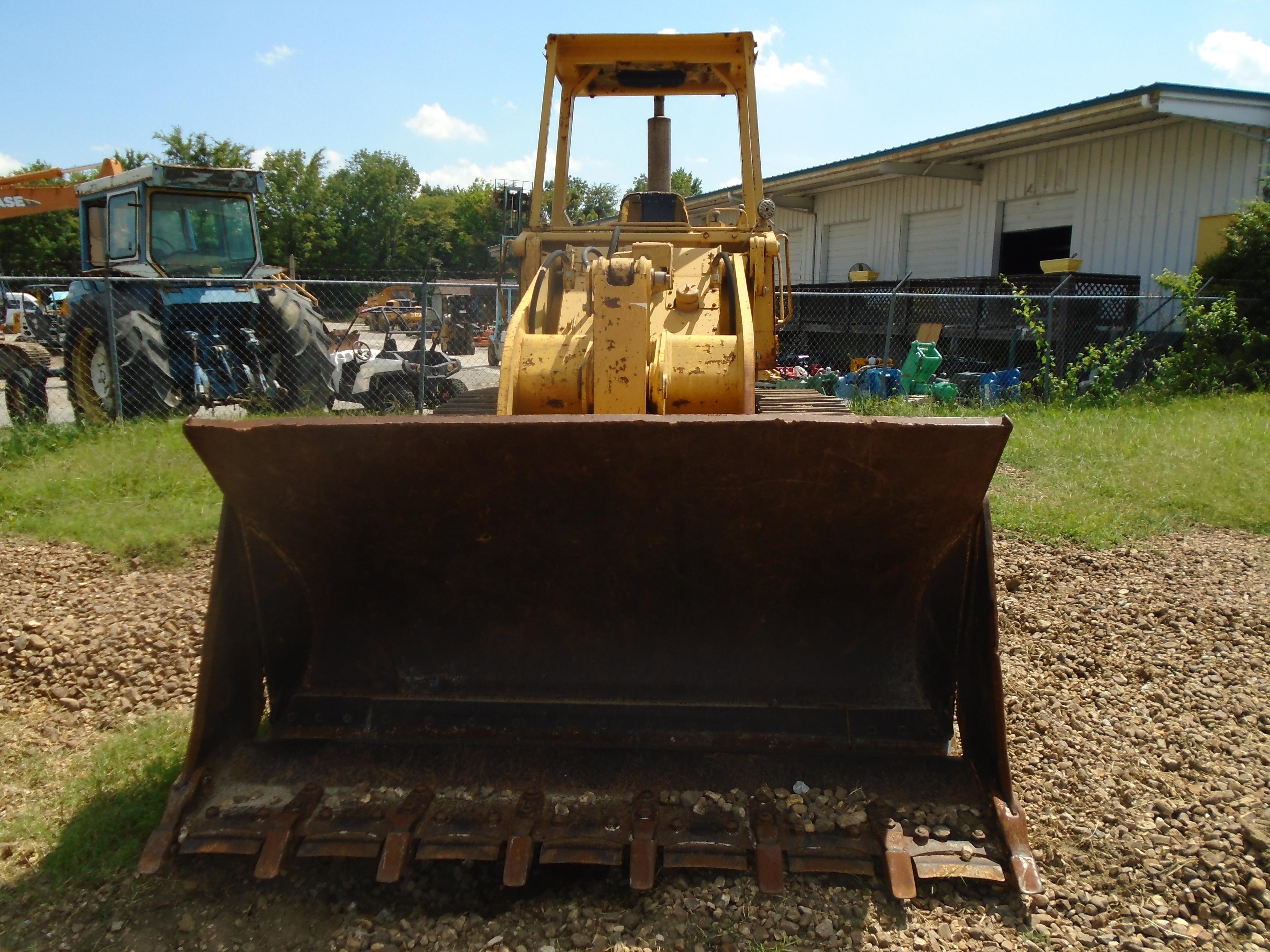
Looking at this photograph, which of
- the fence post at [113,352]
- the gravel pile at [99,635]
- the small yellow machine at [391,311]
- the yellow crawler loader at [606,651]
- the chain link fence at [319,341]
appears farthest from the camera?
the small yellow machine at [391,311]

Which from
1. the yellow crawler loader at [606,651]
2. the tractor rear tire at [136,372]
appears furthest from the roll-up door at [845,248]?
the yellow crawler loader at [606,651]

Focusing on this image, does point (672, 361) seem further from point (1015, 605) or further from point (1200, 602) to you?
point (1200, 602)

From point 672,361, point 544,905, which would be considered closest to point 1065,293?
point 672,361

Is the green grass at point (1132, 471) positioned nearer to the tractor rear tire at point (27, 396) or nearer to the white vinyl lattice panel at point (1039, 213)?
the white vinyl lattice panel at point (1039, 213)

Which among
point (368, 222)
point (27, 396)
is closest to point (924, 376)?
point (27, 396)

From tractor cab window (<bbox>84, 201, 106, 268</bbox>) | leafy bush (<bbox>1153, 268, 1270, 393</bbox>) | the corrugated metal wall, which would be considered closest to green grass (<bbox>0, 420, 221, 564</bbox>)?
tractor cab window (<bbox>84, 201, 106, 268</bbox>)

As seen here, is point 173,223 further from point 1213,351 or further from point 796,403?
point 1213,351

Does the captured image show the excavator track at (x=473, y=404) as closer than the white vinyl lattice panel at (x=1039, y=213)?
Yes

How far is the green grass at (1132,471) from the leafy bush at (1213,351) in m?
0.91

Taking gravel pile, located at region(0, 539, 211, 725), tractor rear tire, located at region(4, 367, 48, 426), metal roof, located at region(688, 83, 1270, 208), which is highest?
metal roof, located at region(688, 83, 1270, 208)

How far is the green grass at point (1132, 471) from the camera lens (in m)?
5.80

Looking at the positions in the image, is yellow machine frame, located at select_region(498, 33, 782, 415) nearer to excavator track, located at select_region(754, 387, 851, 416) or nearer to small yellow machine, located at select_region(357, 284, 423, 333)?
excavator track, located at select_region(754, 387, 851, 416)

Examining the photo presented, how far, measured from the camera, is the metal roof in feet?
36.0

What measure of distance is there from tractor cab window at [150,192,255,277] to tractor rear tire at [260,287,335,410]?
3.14ft
